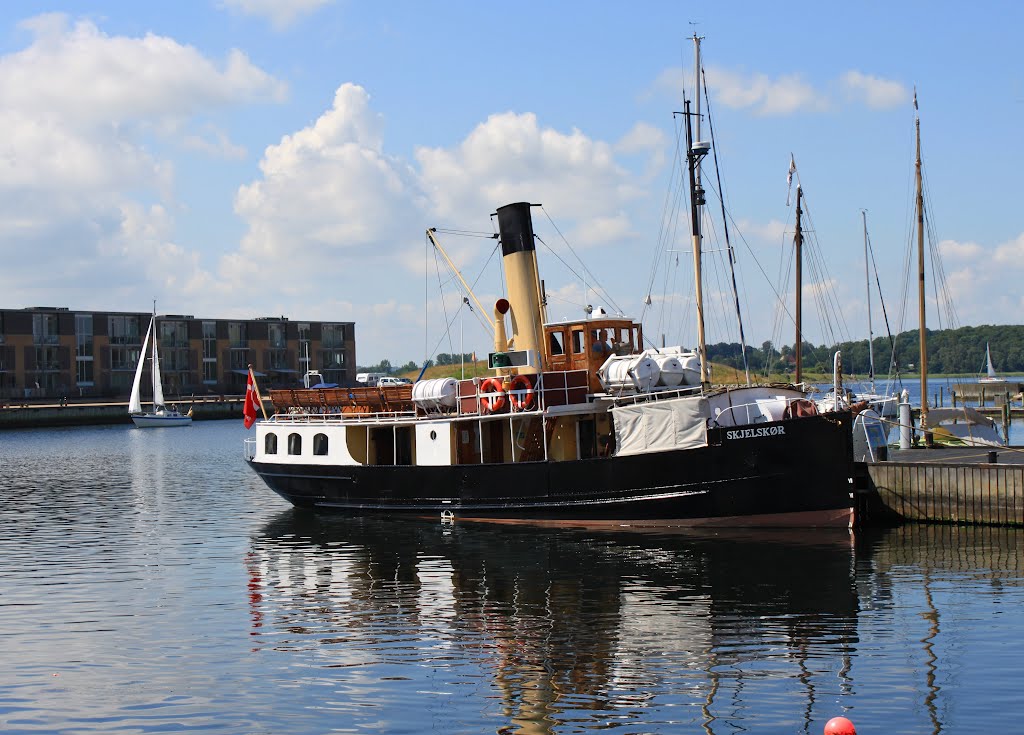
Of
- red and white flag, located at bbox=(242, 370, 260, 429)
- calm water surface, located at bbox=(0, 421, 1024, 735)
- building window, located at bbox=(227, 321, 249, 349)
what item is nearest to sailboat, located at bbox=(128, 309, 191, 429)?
building window, located at bbox=(227, 321, 249, 349)

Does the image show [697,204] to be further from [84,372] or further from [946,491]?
[84,372]

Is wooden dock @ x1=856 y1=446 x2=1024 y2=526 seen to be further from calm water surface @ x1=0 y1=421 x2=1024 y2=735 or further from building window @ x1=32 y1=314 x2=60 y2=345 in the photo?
building window @ x1=32 y1=314 x2=60 y2=345

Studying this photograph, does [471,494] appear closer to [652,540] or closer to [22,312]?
[652,540]

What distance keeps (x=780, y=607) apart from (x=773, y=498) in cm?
827

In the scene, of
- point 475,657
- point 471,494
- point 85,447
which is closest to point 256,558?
point 471,494

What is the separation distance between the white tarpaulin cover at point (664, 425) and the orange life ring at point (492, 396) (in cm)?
461

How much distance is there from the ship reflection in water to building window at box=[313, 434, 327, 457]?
6857mm

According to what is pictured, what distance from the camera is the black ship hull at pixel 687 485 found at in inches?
1166

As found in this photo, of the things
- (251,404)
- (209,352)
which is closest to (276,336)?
(209,352)

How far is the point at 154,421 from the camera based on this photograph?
115 m

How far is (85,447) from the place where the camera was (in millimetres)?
83750

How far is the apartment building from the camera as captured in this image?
129500 millimetres

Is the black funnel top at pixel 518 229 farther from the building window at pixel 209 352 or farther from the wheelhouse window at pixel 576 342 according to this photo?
the building window at pixel 209 352

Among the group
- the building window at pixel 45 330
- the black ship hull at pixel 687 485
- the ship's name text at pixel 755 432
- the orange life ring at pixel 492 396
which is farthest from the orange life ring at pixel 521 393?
the building window at pixel 45 330
